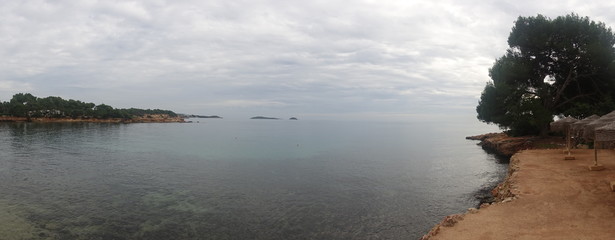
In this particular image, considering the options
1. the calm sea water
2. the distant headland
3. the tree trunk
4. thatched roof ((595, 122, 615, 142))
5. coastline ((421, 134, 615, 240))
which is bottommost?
the calm sea water

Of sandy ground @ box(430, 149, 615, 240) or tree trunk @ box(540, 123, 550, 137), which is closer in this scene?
sandy ground @ box(430, 149, 615, 240)

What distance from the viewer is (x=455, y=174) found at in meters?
34.9

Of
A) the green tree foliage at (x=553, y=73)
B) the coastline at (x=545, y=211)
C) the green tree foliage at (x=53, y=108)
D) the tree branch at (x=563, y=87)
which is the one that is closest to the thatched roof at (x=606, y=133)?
the coastline at (x=545, y=211)

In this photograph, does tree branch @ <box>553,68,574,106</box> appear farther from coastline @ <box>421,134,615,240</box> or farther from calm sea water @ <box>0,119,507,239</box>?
coastline @ <box>421,134,615,240</box>

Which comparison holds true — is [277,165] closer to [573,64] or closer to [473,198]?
[473,198]

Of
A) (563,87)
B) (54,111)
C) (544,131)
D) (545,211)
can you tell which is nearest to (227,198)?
(545,211)

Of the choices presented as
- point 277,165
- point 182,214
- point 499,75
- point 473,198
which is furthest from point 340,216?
point 499,75

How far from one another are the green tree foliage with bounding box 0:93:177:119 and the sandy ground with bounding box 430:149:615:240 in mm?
182077

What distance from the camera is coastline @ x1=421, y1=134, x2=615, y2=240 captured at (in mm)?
11727

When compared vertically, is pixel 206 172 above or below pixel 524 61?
below

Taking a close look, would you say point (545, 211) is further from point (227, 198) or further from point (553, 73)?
point (553, 73)

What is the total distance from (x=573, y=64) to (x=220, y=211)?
49.3 m

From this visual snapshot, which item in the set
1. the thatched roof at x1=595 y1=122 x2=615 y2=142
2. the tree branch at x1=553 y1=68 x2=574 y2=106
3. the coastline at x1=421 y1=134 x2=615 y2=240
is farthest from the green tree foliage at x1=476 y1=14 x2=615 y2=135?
the thatched roof at x1=595 y1=122 x2=615 y2=142

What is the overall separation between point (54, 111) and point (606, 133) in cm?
19285
